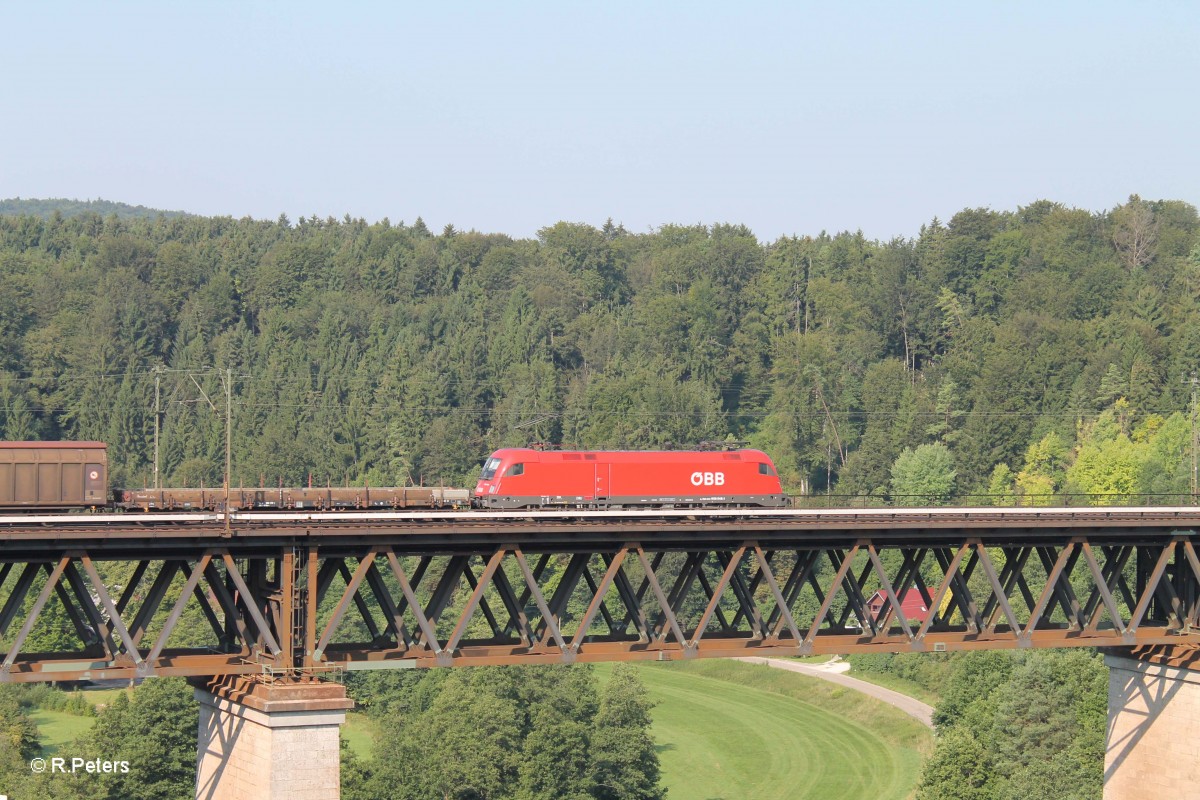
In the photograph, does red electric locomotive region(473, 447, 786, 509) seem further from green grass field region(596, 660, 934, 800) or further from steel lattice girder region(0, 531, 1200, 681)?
green grass field region(596, 660, 934, 800)

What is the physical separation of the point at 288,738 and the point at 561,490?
1127 inches

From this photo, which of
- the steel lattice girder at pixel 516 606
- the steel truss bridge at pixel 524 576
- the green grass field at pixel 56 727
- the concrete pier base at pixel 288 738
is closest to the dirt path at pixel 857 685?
the steel lattice girder at pixel 516 606

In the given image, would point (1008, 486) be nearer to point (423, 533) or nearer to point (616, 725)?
point (616, 725)

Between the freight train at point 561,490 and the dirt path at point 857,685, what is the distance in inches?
1463

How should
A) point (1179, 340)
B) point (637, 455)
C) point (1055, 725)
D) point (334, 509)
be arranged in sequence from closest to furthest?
point (334, 509) → point (637, 455) → point (1055, 725) → point (1179, 340)

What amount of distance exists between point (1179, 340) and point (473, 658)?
15805 centimetres

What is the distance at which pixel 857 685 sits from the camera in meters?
130

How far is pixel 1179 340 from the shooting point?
198625mm

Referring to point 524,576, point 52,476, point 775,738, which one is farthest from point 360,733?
point 524,576

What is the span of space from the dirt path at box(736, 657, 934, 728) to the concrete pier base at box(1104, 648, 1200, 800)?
41701mm

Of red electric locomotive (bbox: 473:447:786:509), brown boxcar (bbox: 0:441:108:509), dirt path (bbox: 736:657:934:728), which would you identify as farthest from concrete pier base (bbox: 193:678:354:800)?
dirt path (bbox: 736:657:934:728)

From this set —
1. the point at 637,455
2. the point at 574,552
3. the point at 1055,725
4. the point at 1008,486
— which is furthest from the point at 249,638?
the point at 1008,486

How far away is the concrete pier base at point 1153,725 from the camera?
228ft

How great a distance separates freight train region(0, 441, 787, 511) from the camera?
74.2 meters
